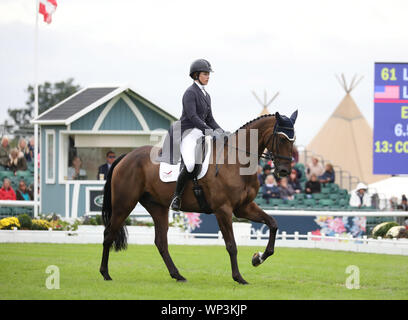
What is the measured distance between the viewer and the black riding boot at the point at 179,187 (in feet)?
35.6

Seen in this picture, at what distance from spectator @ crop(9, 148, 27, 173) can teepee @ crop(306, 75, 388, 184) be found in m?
18.8

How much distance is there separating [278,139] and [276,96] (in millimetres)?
33319

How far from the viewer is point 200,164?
35.4ft

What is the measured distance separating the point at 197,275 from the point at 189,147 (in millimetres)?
2067

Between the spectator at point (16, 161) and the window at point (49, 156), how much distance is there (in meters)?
2.10

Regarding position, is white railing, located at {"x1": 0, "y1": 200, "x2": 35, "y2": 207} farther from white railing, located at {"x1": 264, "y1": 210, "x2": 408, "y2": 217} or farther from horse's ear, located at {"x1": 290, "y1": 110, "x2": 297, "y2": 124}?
horse's ear, located at {"x1": 290, "y1": 110, "x2": 297, "y2": 124}

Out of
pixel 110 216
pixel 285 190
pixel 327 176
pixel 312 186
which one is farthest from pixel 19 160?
pixel 110 216

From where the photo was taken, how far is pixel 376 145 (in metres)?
18.9

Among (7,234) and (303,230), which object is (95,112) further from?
(303,230)

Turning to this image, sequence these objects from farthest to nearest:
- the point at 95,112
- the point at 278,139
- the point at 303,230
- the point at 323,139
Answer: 1. the point at 323,139
2. the point at 95,112
3. the point at 303,230
4. the point at 278,139

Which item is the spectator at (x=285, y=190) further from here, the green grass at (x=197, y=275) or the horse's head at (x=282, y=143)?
the horse's head at (x=282, y=143)

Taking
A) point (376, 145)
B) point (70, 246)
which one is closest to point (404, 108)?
point (376, 145)

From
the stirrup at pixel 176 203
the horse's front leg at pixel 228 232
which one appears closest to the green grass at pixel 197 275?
the horse's front leg at pixel 228 232

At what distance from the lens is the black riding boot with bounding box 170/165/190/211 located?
35.6 feet
